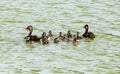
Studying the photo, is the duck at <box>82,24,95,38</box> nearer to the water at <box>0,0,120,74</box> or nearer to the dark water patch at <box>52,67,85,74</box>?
the water at <box>0,0,120,74</box>

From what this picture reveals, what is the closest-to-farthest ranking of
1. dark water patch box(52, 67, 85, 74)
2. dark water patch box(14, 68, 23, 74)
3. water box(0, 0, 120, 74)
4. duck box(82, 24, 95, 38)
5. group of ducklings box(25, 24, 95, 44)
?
dark water patch box(14, 68, 23, 74) → dark water patch box(52, 67, 85, 74) → water box(0, 0, 120, 74) → group of ducklings box(25, 24, 95, 44) → duck box(82, 24, 95, 38)

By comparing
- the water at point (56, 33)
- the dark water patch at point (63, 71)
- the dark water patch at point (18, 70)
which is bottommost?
the dark water patch at point (63, 71)

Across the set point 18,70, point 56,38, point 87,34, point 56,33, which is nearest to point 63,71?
point 18,70

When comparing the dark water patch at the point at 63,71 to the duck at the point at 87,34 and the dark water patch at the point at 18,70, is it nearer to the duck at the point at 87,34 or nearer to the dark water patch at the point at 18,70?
the dark water patch at the point at 18,70

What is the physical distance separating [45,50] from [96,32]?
8.66ft

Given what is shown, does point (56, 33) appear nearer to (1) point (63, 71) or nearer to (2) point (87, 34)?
(2) point (87, 34)

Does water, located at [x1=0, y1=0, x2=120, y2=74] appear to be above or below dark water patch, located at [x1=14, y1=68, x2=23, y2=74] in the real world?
above

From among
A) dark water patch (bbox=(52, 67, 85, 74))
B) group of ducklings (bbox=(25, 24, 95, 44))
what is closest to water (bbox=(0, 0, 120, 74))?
dark water patch (bbox=(52, 67, 85, 74))

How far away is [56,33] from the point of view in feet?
55.4

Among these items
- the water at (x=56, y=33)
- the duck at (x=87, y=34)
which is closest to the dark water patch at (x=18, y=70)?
the water at (x=56, y=33)

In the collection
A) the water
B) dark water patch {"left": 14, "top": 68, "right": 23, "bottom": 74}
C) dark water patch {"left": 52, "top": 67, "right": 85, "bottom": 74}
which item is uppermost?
the water

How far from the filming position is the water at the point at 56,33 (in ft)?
45.2

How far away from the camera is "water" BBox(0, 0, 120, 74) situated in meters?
13.8

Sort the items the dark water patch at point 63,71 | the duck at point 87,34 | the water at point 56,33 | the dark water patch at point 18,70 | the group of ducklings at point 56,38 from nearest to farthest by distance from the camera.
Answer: the dark water patch at point 18,70 → the dark water patch at point 63,71 → the water at point 56,33 → the group of ducklings at point 56,38 → the duck at point 87,34
